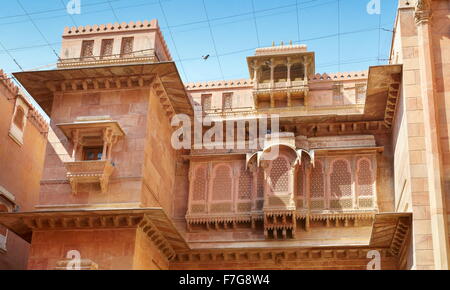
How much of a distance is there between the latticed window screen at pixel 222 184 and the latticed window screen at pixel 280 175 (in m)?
1.25

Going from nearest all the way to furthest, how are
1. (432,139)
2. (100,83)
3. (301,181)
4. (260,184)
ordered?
1. (432,139)
2. (100,83)
3. (301,181)
4. (260,184)

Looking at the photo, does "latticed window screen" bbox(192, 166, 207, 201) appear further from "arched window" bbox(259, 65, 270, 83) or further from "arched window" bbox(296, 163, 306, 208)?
"arched window" bbox(259, 65, 270, 83)

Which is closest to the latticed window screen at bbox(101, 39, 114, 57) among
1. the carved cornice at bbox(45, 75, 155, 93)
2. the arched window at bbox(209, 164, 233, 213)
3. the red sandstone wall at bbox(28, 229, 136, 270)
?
the carved cornice at bbox(45, 75, 155, 93)

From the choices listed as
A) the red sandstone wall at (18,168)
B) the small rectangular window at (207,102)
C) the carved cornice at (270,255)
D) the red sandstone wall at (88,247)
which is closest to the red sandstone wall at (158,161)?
the red sandstone wall at (88,247)

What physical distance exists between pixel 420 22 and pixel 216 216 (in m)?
7.09

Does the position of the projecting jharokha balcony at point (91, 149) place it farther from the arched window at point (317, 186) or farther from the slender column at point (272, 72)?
the arched window at point (317, 186)

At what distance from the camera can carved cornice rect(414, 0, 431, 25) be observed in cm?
1554

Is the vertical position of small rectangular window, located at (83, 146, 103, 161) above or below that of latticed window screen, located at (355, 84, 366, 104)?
below

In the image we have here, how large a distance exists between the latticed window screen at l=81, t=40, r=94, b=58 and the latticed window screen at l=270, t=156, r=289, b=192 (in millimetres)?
5683

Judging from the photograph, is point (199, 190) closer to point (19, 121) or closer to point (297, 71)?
point (297, 71)

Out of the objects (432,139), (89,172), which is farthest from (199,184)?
(432,139)

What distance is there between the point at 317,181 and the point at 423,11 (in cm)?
524

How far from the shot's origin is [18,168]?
20.7 metres
